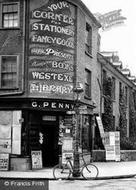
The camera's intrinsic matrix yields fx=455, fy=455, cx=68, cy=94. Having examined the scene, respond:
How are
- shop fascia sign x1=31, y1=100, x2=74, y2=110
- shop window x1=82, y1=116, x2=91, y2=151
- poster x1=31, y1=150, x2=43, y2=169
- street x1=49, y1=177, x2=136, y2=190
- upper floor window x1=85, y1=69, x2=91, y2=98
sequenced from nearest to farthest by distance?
street x1=49, y1=177, x2=136, y2=190 < poster x1=31, y1=150, x2=43, y2=169 < shop fascia sign x1=31, y1=100, x2=74, y2=110 < shop window x1=82, y1=116, x2=91, y2=151 < upper floor window x1=85, y1=69, x2=91, y2=98

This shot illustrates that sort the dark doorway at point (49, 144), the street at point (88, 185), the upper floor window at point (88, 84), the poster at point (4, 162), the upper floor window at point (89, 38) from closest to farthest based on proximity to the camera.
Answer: the street at point (88, 185) < the poster at point (4, 162) < the dark doorway at point (49, 144) < the upper floor window at point (88, 84) < the upper floor window at point (89, 38)

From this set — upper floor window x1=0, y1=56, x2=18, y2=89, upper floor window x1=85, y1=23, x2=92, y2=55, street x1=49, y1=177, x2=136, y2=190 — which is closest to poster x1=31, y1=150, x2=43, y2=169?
upper floor window x1=0, y1=56, x2=18, y2=89

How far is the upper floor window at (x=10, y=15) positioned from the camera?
2378cm

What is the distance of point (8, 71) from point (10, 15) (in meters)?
3.01

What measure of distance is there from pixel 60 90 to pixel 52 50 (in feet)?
6.94

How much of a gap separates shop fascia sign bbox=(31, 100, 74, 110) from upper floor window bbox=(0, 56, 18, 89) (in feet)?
5.25

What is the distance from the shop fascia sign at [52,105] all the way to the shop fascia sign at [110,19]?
47.0 metres

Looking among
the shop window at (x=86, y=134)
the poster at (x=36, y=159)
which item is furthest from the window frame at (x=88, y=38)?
the poster at (x=36, y=159)

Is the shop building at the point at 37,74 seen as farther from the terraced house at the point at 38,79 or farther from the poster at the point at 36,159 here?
the poster at the point at 36,159

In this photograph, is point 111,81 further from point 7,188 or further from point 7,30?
point 7,188

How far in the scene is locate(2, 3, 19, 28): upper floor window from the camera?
23.8 m

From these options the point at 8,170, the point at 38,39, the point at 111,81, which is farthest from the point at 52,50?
the point at 111,81

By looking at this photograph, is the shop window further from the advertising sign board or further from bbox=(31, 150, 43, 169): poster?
bbox=(31, 150, 43, 169): poster

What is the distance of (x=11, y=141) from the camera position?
22.9 m
